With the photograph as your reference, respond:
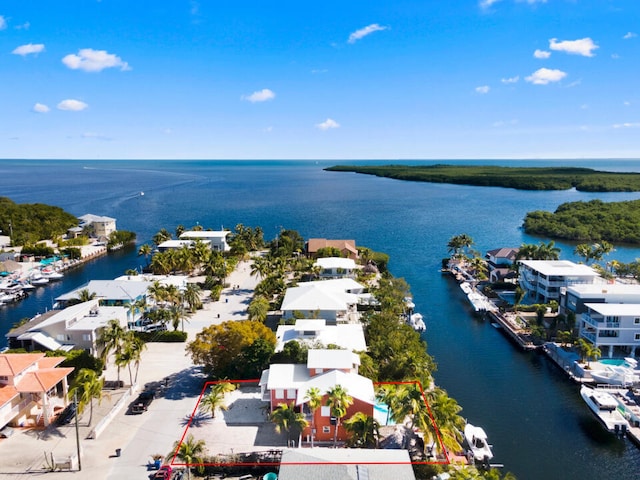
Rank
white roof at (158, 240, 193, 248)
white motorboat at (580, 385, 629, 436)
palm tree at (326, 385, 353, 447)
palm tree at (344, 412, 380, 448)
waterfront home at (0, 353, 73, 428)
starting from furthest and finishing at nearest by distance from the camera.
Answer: white roof at (158, 240, 193, 248) → white motorboat at (580, 385, 629, 436) → waterfront home at (0, 353, 73, 428) → palm tree at (326, 385, 353, 447) → palm tree at (344, 412, 380, 448)

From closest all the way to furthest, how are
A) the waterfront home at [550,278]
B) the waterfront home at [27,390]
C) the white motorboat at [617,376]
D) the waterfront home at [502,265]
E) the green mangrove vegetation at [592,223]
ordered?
the waterfront home at [27,390] < the white motorboat at [617,376] < the waterfront home at [550,278] < the waterfront home at [502,265] < the green mangrove vegetation at [592,223]

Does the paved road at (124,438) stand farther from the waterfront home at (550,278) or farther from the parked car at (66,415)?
the waterfront home at (550,278)

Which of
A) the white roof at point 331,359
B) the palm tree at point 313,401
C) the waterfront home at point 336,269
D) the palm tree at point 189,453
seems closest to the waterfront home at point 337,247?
the waterfront home at point 336,269

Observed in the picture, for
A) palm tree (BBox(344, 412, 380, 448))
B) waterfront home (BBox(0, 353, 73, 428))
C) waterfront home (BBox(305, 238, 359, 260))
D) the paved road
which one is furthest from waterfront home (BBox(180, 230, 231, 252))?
palm tree (BBox(344, 412, 380, 448))

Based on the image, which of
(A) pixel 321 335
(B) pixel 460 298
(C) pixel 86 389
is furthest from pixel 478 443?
(B) pixel 460 298

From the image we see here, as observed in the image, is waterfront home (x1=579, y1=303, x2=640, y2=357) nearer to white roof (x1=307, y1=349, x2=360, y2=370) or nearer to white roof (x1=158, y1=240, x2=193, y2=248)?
white roof (x1=307, y1=349, x2=360, y2=370)

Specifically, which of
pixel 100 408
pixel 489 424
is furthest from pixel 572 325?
pixel 100 408
